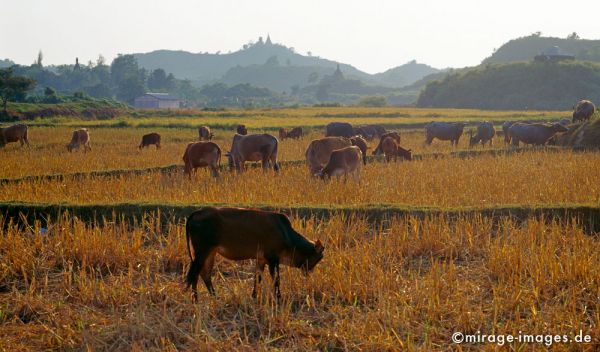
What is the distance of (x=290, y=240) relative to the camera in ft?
18.1

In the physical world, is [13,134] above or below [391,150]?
below

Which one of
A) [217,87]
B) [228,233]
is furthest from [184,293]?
[217,87]

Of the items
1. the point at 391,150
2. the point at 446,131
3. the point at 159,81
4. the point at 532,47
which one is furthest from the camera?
the point at 532,47

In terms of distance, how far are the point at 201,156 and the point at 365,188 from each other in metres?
3.91

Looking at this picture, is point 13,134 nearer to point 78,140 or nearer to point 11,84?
point 78,140

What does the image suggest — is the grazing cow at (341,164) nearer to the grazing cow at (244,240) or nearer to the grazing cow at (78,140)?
the grazing cow at (244,240)

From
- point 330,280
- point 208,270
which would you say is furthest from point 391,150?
point 208,270

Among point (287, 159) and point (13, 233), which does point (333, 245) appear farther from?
point (287, 159)

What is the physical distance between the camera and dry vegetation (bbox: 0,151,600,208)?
32.8ft

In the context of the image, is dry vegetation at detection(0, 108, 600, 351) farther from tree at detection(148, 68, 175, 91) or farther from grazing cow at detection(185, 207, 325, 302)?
tree at detection(148, 68, 175, 91)

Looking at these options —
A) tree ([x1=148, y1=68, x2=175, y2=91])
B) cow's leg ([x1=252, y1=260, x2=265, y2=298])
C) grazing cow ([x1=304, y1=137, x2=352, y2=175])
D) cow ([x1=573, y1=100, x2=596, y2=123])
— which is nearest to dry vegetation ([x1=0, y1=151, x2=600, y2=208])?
grazing cow ([x1=304, y1=137, x2=352, y2=175])

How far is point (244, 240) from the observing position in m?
5.43

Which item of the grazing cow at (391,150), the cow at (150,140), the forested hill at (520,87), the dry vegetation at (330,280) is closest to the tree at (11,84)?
the cow at (150,140)

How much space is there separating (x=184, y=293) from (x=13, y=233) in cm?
352
